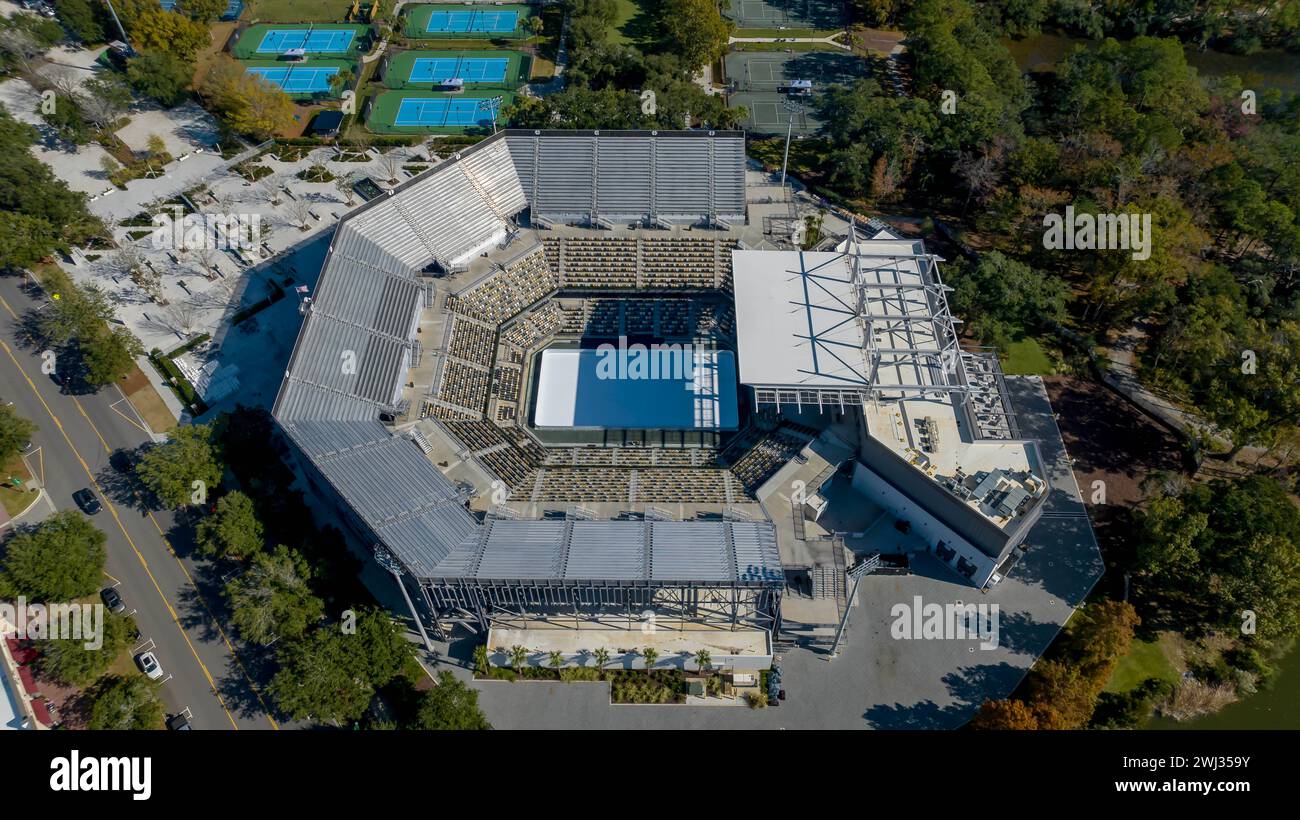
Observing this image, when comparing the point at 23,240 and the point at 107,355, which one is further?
the point at 23,240

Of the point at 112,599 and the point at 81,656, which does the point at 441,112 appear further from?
the point at 81,656

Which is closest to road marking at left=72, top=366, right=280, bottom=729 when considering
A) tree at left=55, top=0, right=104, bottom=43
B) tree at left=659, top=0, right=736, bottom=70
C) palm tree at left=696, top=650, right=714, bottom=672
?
Answer: palm tree at left=696, top=650, right=714, bottom=672

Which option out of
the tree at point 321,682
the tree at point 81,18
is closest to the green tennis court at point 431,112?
the tree at point 81,18

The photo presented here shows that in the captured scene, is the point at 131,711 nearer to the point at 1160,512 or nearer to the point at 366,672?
the point at 366,672

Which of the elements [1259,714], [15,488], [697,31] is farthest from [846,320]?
[15,488]

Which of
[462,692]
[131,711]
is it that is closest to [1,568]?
[131,711]

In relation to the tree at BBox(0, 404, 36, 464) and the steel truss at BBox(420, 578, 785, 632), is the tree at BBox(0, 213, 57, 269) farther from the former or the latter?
the steel truss at BBox(420, 578, 785, 632)
